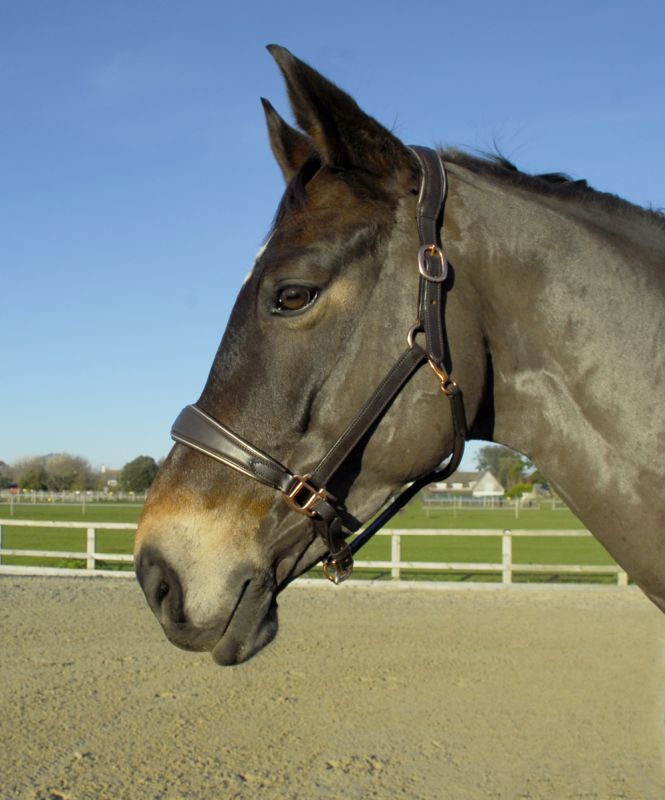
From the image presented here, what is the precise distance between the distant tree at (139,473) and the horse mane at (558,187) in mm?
76383

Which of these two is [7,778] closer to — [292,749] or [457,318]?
[292,749]

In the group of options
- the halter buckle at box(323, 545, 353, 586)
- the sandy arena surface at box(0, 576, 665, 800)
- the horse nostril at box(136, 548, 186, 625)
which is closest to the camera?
the horse nostril at box(136, 548, 186, 625)

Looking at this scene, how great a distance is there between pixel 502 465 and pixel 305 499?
107 metres

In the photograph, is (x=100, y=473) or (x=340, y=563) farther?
(x=100, y=473)

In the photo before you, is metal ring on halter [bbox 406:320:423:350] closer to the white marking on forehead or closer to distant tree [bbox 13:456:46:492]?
the white marking on forehead

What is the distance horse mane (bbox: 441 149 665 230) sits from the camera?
2000mm

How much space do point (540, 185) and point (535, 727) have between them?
535cm

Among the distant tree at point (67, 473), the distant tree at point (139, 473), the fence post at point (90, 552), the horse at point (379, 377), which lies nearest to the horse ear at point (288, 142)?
the horse at point (379, 377)

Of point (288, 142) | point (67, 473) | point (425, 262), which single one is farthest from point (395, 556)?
point (67, 473)

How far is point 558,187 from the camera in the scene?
2016 millimetres

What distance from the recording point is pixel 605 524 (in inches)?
69.9

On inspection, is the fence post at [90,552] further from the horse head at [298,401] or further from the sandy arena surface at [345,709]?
the horse head at [298,401]

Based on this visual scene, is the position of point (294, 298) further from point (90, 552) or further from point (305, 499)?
point (90, 552)

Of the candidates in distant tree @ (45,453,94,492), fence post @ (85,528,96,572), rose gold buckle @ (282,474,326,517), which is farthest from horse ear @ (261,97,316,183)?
distant tree @ (45,453,94,492)
